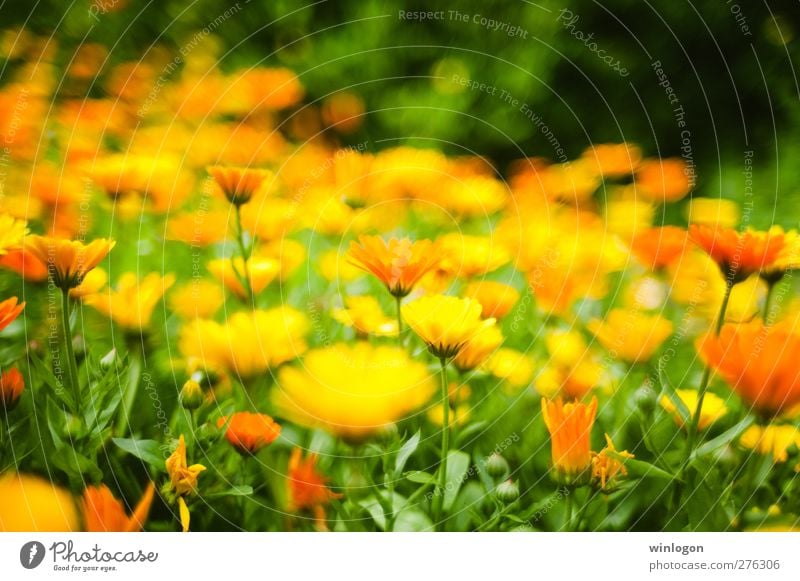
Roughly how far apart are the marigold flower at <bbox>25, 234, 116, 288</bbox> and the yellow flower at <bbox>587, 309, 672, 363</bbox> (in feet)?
1.21

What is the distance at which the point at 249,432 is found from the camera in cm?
57

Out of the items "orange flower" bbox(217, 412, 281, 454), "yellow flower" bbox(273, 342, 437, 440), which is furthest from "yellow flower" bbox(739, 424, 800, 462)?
"orange flower" bbox(217, 412, 281, 454)

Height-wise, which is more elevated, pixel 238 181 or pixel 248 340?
pixel 238 181

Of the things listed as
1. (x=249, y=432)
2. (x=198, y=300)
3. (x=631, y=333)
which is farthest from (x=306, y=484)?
(x=631, y=333)

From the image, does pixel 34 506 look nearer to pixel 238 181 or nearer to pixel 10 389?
pixel 10 389

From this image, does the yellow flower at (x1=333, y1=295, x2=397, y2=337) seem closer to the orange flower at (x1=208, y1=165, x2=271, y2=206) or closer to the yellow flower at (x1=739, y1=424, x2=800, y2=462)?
the orange flower at (x1=208, y1=165, x2=271, y2=206)

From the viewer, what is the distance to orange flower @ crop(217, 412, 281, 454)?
1.88ft

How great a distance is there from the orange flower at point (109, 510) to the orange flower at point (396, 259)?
0.72 ft

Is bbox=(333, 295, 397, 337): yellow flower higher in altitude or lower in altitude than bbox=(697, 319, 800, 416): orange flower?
higher

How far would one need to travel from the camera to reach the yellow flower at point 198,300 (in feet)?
2.03

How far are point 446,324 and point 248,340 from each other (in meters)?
0.14
